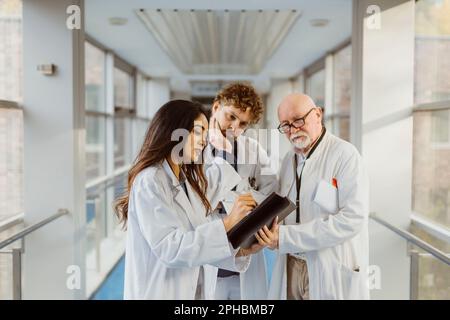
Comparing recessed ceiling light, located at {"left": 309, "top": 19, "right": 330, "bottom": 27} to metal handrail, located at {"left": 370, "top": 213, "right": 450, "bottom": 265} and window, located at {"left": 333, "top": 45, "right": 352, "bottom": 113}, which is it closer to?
window, located at {"left": 333, "top": 45, "right": 352, "bottom": 113}

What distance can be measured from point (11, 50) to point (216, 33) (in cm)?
243

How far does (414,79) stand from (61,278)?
2.30 meters

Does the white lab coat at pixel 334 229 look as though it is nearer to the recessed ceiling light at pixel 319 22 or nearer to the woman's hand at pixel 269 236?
the woman's hand at pixel 269 236

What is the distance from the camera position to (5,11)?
2652 mm

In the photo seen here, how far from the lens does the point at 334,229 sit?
5.34 ft

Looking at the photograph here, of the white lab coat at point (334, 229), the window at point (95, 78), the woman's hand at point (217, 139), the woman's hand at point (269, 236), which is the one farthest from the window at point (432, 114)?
the window at point (95, 78)

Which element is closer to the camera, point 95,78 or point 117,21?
point 117,21

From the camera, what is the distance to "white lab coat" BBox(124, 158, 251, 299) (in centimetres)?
134

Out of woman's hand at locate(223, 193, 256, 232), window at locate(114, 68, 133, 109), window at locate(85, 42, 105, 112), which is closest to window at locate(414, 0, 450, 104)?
woman's hand at locate(223, 193, 256, 232)

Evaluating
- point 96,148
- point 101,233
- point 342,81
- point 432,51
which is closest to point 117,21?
point 96,148

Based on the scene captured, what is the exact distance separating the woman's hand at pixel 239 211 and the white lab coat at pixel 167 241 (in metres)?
0.03

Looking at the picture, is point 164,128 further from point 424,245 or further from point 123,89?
point 123,89

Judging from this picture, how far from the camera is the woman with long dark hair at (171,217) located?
4.41 feet
